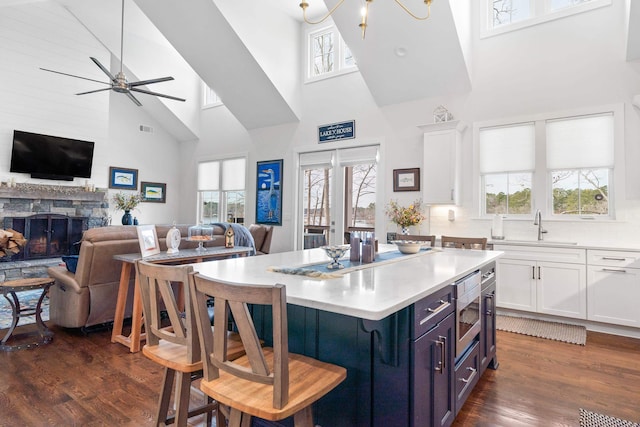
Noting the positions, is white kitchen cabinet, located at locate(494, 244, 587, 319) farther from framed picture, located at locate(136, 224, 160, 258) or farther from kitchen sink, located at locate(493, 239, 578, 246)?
framed picture, located at locate(136, 224, 160, 258)

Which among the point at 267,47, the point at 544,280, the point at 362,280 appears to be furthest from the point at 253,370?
the point at 267,47

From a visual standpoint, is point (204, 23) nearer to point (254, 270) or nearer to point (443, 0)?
point (443, 0)

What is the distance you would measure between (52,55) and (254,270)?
24.0 ft

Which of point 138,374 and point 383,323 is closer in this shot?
point 383,323

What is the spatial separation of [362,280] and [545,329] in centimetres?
332

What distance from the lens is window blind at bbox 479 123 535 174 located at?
471 cm

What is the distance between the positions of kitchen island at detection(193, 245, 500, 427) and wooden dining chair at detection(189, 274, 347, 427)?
0.60 feet

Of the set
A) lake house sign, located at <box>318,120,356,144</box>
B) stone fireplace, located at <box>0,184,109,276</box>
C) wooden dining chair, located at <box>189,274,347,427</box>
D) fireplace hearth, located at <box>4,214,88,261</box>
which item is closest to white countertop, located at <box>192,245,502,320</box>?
wooden dining chair, located at <box>189,274,347,427</box>

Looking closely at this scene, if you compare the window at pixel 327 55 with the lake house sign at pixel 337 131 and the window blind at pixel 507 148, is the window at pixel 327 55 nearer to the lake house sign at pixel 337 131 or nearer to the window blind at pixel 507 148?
the lake house sign at pixel 337 131

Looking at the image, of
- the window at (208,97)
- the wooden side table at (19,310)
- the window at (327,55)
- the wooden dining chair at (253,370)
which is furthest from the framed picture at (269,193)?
the wooden dining chair at (253,370)

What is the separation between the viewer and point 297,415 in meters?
1.36

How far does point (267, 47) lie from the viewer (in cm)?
616

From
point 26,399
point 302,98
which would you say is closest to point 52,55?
point 302,98

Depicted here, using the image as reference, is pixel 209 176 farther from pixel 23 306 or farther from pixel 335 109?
pixel 23 306
